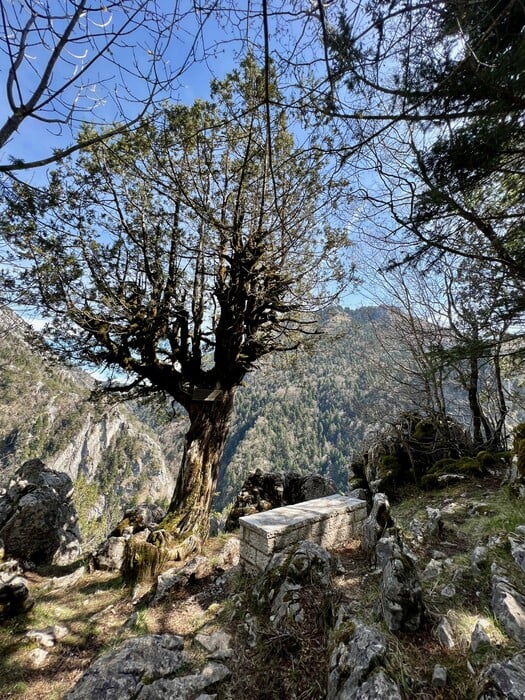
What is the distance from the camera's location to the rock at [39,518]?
667cm

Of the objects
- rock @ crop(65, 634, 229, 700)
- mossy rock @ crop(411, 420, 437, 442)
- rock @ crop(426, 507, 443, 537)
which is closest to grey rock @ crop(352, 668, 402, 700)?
rock @ crop(65, 634, 229, 700)

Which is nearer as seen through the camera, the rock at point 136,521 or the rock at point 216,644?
the rock at point 216,644

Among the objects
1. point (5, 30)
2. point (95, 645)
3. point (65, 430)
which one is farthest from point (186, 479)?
point (65, 430)

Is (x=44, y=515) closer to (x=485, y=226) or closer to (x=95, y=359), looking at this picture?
(x=95, y=359)

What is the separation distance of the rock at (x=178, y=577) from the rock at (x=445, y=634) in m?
3.41

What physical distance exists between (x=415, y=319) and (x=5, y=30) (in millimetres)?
9076

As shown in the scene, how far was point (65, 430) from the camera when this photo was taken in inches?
3182

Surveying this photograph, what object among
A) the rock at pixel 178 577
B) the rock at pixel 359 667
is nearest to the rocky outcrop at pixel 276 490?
the rock at pixel 178 577

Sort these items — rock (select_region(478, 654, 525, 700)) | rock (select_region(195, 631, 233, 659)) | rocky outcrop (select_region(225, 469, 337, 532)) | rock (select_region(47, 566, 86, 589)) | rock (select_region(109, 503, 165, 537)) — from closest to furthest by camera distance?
1. rock (select_region(478, 654, 525, 700))
2. rock (select_region(195, 631, 233, 659))
3. rock (select_region(47, 566, 86, 589))
4. rock (select_region(109, 503, 165, 537))
5. rocky outcrop (select_region(225, 469, 337, 532))

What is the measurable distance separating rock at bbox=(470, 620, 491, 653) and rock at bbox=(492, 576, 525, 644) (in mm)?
170

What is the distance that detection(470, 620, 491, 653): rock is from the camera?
2035 mm

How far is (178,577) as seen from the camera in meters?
4.33

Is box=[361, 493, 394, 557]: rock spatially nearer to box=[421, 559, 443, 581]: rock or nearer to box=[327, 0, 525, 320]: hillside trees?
box=[421, 559, 443, 581]: rock

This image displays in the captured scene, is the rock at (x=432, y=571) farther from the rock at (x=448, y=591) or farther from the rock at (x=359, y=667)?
the rock at (x=359, y=667)
